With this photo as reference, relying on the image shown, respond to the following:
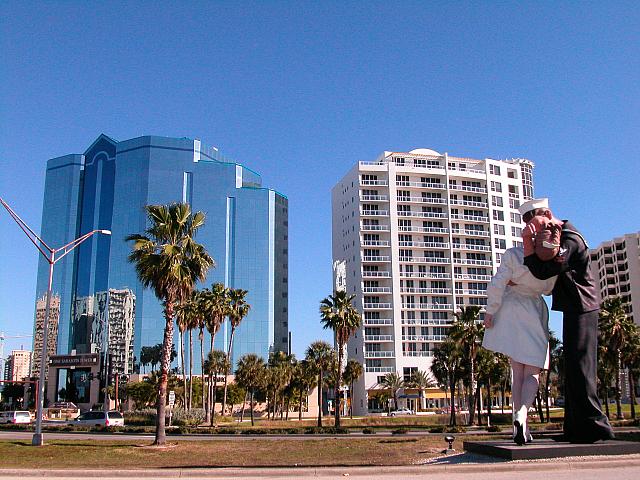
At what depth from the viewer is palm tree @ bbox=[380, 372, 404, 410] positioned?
9088 cm

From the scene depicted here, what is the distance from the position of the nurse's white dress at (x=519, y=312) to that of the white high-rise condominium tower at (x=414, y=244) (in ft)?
251

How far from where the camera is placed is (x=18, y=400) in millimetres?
133250

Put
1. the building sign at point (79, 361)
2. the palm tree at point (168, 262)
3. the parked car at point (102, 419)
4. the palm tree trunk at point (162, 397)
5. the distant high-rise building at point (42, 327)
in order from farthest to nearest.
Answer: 1. the distant high-rise building at point (42, 327)
2. the building sign at point (79, 361)
3. the parked car at point (102, 419)
4. the palm tree at point (168, 262)
5. the palm tree trunk at point (162, 397)

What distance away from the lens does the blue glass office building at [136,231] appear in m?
133

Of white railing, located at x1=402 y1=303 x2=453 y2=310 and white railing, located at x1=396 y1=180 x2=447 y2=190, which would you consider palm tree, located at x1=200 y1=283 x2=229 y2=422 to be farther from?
white railing, located at x1=396 y1=180 x2=447 y2=190

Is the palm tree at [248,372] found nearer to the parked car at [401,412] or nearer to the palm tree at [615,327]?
the parked car at [401,412]

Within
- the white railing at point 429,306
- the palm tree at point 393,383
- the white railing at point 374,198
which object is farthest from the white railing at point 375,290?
the white railing at point 374,198

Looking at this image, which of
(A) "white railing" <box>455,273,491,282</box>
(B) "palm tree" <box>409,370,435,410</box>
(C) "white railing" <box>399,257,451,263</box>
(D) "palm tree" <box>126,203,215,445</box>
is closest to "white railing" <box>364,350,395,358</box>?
(B) "palm tree" <box>409,370,435,410</box>

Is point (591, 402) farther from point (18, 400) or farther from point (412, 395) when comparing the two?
point (18, 400)

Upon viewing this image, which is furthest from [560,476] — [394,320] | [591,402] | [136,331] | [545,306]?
[136,331]

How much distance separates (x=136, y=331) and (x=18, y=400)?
29949mm

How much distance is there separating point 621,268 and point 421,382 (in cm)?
7507

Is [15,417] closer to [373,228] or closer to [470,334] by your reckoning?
[470,334]

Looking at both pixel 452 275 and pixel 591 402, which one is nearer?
pixel 591 402
